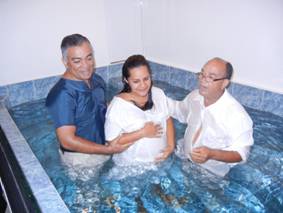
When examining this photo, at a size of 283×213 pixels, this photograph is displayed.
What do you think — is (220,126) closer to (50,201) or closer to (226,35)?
(50,201)

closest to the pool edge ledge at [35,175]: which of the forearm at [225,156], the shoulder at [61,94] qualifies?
the shoulder at [61,94]

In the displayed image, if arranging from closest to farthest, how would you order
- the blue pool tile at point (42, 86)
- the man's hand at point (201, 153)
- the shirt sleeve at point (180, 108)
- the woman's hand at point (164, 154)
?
the man's hand at point (201, 153) → the woman's hand at point (164, 154) → the shirt sleeve at point (180, 108) → the blue pool tile at point (42, 86)

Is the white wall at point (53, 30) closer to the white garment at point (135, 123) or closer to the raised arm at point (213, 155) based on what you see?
the white garment at point (135, 123)

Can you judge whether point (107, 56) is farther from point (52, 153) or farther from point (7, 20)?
point (52, 153)

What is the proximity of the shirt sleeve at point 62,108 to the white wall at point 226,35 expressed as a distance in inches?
92.4

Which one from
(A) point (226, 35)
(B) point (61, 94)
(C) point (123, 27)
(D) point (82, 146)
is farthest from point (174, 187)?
(C) point (123, 27)

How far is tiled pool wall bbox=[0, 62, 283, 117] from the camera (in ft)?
11.0

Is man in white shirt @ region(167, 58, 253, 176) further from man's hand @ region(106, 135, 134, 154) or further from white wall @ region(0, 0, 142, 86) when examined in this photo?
white wall @ region(0, 0, 142, 86)

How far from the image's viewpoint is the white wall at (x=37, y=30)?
3.89 meters

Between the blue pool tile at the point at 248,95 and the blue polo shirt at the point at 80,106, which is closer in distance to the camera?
the blue polo shirt at the point at 80,106

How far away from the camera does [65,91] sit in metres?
2.28

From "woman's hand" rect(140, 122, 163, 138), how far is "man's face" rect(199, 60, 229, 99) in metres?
0.49

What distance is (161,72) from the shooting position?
16.1ft

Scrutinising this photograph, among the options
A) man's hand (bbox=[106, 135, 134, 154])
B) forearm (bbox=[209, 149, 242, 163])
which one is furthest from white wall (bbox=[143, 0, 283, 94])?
man's hand (bbox=[106, 135, 134, 154])
